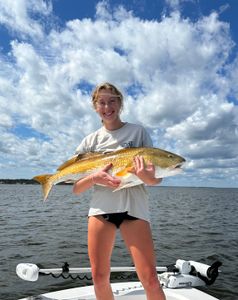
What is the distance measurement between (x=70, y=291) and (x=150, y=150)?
3.16 meters

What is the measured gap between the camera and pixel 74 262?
540 inches

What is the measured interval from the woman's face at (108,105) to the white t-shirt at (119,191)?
0.18m

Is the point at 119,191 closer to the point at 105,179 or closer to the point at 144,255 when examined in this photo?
the point at 105,179

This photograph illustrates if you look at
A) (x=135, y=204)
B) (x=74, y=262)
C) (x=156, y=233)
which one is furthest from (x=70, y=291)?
(x=156, y=233)

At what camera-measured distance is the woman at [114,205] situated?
155 inches

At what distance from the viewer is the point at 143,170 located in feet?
12.1

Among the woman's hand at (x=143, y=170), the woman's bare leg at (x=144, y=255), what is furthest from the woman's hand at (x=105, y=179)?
the woman's bare leg at (x=144, y=255)

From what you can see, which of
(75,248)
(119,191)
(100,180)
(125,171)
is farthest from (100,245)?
(75,248)

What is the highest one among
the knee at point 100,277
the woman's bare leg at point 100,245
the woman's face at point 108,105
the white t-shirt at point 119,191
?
the woman's face at point 108,105

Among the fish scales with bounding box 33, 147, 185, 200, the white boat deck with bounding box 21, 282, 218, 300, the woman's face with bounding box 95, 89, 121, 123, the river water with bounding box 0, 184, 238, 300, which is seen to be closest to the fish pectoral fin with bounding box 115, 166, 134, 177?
the fish scales with bounding box 33, 147, 185, 200

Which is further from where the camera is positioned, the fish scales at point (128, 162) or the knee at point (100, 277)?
the knee at point (100, 277)

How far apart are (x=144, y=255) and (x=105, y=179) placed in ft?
2.90

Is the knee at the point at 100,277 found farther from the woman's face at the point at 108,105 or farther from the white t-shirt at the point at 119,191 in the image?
the woman's face at the point at 108,105

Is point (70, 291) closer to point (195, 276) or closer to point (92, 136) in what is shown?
point (195, 276)
